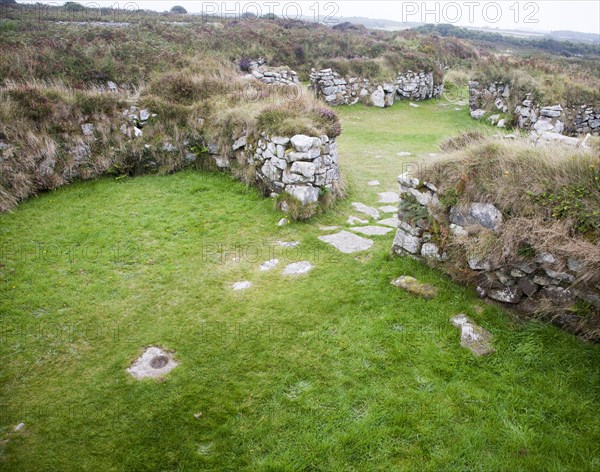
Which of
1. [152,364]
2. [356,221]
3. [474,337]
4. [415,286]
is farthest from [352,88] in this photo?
[152,364]

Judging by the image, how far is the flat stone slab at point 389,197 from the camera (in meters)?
9.48

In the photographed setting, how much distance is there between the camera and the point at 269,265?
6.90 metres

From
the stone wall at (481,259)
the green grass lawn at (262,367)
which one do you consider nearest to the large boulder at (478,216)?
the stone wall at (481,259)

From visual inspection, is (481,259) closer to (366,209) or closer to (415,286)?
(415,286)

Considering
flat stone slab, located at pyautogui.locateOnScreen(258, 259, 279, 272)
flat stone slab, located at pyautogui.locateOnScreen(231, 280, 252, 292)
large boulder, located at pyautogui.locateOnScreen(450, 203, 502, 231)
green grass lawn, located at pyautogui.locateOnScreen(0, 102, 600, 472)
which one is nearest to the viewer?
green grass lawn, located at pyautogui.locateOnScreen(0, 102, 600, 472)

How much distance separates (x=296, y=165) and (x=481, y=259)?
4382 mm

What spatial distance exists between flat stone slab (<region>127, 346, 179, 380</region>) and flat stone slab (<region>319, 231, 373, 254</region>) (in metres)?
3.68

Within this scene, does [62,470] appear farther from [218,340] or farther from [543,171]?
[543,171]

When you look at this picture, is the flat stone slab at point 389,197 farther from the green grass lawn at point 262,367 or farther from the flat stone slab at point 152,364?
the flat stone slab at point 152,364

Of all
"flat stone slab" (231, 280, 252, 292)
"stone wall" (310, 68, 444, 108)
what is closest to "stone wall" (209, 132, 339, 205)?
"flat stone slab" (231, 280, 252, 292)

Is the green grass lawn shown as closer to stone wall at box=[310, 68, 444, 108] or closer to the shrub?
stone wall at box=[310, 68, 444, 108]

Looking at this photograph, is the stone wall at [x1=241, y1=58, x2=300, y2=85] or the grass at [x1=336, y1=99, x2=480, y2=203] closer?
the grass at [x1=336, y1=99, x2=480, y2=203]

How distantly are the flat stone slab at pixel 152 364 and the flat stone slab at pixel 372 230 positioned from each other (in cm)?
454

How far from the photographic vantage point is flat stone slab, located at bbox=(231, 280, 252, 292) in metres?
6.29
